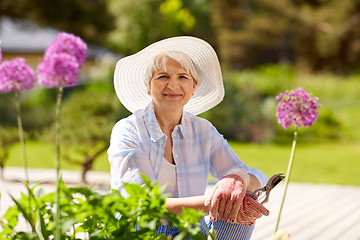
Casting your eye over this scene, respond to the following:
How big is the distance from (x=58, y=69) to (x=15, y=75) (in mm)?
390

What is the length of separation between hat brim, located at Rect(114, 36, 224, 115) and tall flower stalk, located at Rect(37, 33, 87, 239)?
0.84 meters

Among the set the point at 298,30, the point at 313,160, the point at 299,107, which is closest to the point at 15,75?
the point at 299,107

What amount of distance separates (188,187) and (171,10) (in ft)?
50.0

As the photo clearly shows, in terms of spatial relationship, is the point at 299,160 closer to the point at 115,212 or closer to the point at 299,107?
the point at 299,107

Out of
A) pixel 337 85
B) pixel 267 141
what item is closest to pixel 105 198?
pixel 267 141

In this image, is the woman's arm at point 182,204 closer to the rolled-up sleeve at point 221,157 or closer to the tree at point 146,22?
the rolled-up sleeve at point 221,157

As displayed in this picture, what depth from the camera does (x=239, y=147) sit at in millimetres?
11984

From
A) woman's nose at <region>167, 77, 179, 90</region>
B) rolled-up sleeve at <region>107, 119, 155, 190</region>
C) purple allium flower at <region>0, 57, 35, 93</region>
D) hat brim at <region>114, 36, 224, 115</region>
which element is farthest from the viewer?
hat brim at <region>114, 36, 224, 115</region>

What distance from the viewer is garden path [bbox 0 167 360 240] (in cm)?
447

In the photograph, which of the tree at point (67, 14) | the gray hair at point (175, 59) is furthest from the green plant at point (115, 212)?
the tree at point (67, 14)

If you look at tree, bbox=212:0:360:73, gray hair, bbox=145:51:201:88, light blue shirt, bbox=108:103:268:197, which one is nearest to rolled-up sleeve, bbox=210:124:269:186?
light blue shirt, bbox=108:103:268:197

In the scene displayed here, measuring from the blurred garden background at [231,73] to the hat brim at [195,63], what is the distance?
4.27 metres

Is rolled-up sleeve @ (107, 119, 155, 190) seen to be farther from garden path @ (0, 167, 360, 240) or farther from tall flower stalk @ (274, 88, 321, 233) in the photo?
garden path @ (0, 167, 360, 240)

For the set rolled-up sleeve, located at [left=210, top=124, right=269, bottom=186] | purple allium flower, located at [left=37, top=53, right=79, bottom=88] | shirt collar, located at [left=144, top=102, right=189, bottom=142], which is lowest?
rolled-up sleeve, located at [left=210, top=124, right=269, bottom=186]
